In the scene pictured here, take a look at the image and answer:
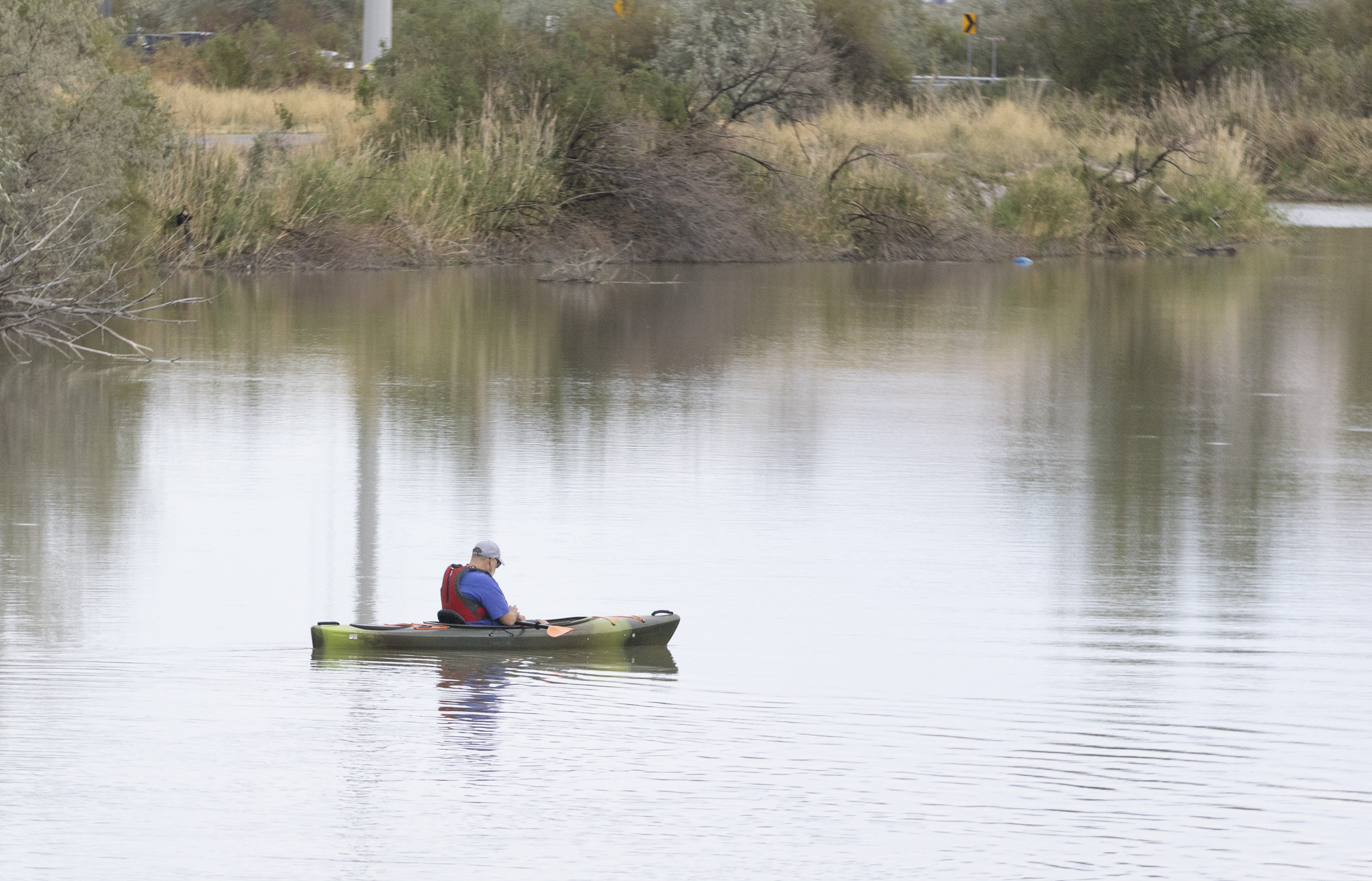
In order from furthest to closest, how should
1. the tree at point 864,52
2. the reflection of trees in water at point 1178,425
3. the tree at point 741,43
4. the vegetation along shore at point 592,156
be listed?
the tree at point 864,52
the tree at point 741,43
the vegetation along shore at point 592,156
the reflection of trees in water at point 1178,425

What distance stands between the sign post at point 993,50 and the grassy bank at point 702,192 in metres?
17.7

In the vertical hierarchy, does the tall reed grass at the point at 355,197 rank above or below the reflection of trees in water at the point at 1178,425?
above

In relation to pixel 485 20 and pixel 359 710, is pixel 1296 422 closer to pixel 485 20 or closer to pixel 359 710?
pixel 359 710

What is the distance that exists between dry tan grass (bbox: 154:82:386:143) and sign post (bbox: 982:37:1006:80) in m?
19.0

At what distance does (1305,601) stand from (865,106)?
2838 cm

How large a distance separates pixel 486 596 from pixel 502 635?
188mm

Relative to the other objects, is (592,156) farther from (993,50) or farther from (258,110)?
(993,50)

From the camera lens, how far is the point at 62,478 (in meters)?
11.8

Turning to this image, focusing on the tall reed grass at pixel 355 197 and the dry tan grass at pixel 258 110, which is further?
the dry tan grass at pixel 258 110

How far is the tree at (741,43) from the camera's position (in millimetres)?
38062

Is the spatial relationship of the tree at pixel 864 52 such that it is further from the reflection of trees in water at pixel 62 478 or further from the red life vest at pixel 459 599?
the red life vest at pixel 459 599

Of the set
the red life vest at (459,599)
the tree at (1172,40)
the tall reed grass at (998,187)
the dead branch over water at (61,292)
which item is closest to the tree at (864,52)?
the tree at (1172,40)

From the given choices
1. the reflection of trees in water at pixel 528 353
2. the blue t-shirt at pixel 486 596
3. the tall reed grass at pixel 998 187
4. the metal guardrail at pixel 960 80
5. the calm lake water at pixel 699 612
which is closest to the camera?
the calm lake water at pixel 699 612

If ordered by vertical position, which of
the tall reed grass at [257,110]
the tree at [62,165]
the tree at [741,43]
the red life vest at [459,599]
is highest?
the tree at [741,43]
